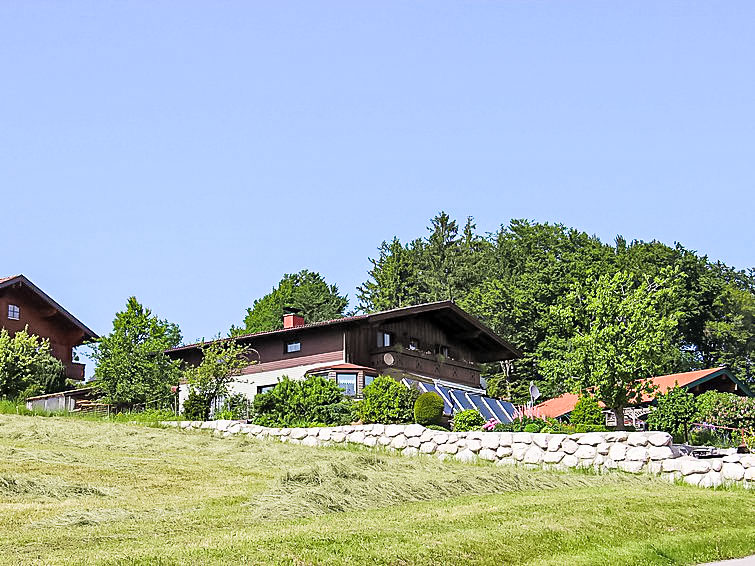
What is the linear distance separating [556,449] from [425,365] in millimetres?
16566

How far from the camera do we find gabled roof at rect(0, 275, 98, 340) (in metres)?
37.4

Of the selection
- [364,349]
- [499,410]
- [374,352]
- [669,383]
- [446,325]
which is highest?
[446,325]

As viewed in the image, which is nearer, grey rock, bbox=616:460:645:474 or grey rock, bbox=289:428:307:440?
grey rock, bbox=616:460:645:474

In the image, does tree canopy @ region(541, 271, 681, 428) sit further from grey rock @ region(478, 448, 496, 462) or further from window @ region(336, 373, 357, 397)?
grey rock @ region(478, 448, 496, 462)

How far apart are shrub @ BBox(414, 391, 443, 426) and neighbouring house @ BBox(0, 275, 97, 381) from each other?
72.9 feet

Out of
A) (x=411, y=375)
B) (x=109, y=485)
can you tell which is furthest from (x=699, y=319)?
(x=109, y=485)

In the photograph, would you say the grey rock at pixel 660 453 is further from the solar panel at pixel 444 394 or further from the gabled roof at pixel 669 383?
the gabled roof at pixel 669 383

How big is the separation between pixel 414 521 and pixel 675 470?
843cm

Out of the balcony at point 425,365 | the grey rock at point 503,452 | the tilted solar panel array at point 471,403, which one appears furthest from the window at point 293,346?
the grey rock at point 503,452

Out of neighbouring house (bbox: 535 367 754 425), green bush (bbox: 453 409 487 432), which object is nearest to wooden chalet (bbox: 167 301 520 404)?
neighbouring house (bbox: 535 367 754 425)

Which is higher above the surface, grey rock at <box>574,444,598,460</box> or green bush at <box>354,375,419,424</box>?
green bush at <box>354,375,419,424</box>

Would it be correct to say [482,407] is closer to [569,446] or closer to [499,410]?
[499,410]

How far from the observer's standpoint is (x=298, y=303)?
59688 mm

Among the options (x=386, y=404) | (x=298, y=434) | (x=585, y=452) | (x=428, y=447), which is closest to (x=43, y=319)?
(x=298, y=434)
